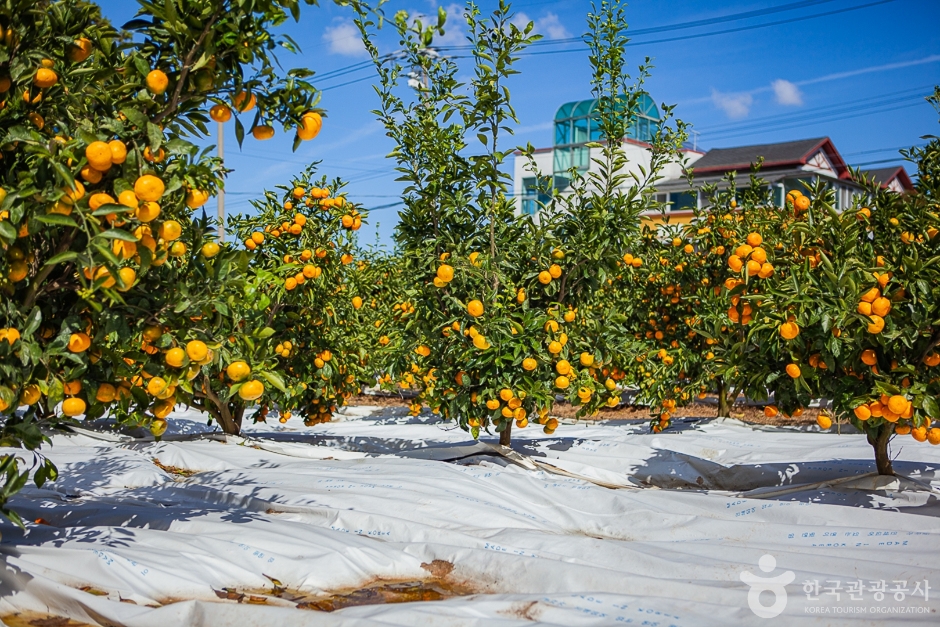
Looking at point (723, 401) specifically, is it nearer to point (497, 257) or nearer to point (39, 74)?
point (497, 257)

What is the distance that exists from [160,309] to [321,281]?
9.85 ft

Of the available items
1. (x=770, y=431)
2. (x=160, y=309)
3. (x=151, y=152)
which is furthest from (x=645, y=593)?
(x=770, y=431)

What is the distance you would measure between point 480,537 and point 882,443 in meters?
2.40

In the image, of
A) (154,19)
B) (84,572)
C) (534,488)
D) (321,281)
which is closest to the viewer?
(154,19)

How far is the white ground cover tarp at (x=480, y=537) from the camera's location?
2314mm

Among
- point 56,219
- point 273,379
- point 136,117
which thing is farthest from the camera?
point 273,379

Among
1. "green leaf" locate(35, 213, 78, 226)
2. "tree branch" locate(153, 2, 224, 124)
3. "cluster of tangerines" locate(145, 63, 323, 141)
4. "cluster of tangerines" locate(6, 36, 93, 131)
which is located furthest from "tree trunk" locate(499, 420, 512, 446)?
"green leaf" locate(35, 213, 78, 226)

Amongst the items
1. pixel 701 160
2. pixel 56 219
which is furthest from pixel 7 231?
pixel 701 160

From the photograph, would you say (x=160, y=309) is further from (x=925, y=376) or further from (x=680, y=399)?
(x=680, y=399)

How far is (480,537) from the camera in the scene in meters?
3.24

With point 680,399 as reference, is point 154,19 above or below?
above

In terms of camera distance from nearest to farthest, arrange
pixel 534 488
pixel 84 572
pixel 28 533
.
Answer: pixel 84 572 < pixel 28 533 < pixel 534 488

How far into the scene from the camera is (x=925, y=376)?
3529mm

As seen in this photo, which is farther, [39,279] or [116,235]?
[39,279]
